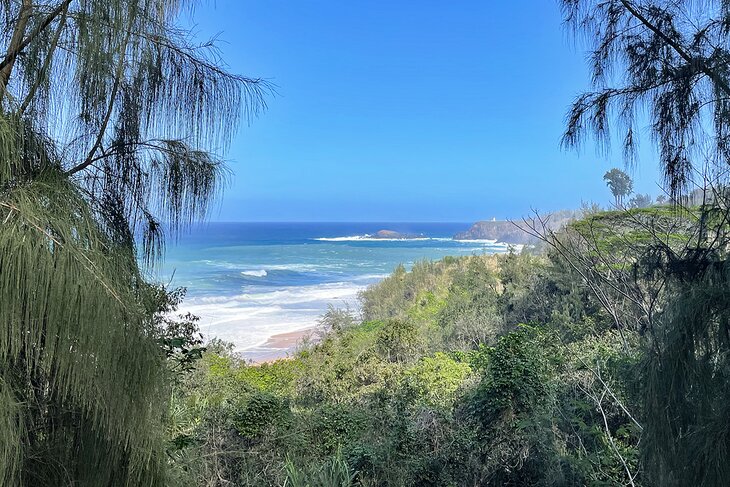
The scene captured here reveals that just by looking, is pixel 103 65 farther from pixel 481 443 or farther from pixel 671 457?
pixel 481 443

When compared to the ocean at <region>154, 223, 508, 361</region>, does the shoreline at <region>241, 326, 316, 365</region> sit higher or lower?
lower

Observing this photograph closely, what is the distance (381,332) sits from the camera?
23.8ft

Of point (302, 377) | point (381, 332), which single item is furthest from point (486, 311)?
point (302, 377)

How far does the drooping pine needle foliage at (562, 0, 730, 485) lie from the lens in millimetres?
987

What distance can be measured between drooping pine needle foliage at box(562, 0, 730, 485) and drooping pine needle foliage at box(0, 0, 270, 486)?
100cm

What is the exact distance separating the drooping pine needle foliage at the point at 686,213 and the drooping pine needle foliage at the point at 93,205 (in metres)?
1.00

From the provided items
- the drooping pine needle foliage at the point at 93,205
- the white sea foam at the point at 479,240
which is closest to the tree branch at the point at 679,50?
the drooping pine needle foliage at the point at 93,205

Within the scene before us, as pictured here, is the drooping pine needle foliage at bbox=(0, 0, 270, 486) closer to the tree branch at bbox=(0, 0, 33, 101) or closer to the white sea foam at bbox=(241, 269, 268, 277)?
the tree branch at bbox=(0, 0, 33, 101)

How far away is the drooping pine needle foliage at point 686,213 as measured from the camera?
3.24 ft

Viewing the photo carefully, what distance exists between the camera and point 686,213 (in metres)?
1.34

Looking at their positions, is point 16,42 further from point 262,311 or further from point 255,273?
point 255,273

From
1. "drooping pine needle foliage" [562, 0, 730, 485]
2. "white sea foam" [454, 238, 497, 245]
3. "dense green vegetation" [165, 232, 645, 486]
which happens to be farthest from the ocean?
"dense green vegetation" [165, 232, 645, 486]

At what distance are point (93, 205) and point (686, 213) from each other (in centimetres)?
152

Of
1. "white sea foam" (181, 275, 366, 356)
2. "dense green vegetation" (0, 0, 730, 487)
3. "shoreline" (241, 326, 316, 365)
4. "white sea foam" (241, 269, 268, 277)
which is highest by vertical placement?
"dense green vegetation" (0, 0, 730, 487)
